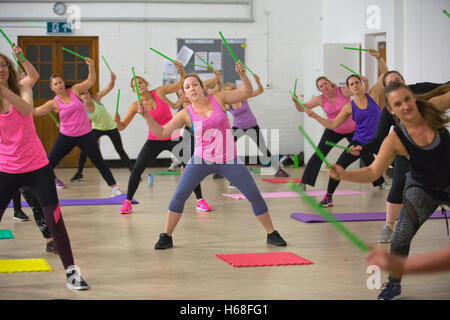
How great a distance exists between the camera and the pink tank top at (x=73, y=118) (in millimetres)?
6828

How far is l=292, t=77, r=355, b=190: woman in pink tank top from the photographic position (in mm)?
6676

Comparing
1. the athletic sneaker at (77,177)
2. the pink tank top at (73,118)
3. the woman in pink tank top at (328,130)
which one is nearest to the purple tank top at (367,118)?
the woman in pink tank top at (328,130)

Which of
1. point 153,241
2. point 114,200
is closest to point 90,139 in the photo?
point 114,200

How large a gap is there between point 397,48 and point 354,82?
131 inches

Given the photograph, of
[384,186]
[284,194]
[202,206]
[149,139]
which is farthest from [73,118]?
[384,186]

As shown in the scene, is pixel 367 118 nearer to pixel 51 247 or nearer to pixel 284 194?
pixel 284 194

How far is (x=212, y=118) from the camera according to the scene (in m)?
4.38

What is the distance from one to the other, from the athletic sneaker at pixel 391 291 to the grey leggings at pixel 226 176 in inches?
55.6

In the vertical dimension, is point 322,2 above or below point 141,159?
above

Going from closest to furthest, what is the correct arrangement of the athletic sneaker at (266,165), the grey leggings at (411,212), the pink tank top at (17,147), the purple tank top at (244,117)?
the grey leggings at (411,212) → the pink tank top at (17,147) → the purple tank top at (244,117) → the athletic sneaker at (266,165)

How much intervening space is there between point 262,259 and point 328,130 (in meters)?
2.90

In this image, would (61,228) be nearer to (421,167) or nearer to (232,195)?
(421,167)

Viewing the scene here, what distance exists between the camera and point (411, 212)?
10.3 feet

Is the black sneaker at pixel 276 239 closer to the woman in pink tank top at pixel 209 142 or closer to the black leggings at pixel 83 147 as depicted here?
the woman in pink tank top at pixel 209 142
